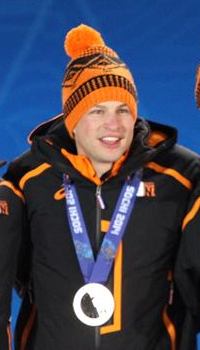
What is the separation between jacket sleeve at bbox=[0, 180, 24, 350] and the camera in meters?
2.08

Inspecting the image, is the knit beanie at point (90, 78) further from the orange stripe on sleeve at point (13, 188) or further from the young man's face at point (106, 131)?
the orange stripe on sleeve at point (13, 188)

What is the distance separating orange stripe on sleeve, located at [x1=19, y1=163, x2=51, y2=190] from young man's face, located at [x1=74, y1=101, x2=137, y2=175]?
135mm

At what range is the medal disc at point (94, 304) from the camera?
200cm

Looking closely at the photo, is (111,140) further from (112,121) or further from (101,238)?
(101,238)

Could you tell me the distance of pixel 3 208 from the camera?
2.09 m

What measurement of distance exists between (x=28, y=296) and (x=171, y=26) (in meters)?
1.84

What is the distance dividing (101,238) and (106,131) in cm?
30

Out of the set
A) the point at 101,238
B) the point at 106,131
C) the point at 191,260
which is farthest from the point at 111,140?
the point at 191,260

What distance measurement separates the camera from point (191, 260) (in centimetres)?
201

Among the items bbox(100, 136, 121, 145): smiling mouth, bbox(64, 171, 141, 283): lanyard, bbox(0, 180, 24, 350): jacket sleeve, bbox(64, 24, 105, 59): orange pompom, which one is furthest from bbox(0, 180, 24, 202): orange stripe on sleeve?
bbox(64, 24, 105, 59): orange pompom

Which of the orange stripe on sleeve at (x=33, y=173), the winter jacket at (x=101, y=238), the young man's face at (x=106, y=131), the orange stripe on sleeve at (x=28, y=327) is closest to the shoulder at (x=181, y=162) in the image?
the winter jacket at (x=101, y=238)

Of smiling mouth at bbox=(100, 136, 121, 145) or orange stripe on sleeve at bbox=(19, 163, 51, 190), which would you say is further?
orange stripe on sleeve at bbox=(19, 163, 51, 190)

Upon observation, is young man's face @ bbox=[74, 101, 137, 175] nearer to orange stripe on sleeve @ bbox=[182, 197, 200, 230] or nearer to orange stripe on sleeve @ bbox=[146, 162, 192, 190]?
orange stripe on sleeve @ bbox=[146, 162, 192, 190]

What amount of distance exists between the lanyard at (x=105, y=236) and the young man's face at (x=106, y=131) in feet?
0.36
